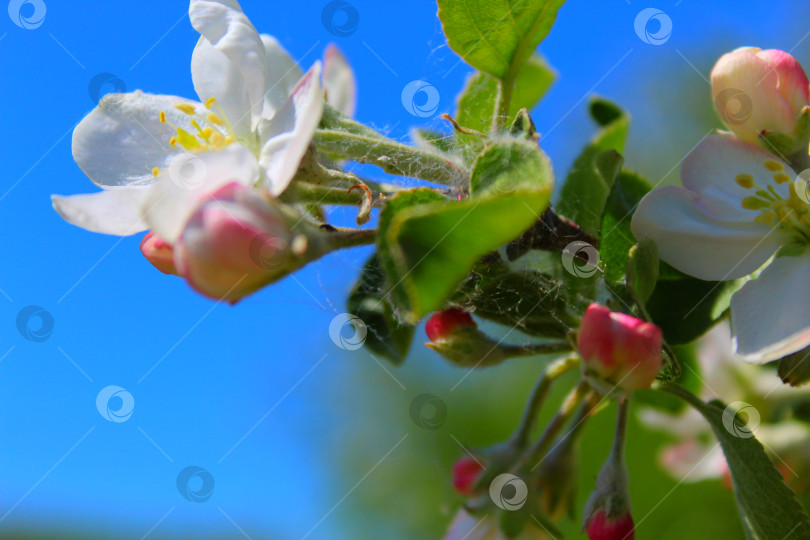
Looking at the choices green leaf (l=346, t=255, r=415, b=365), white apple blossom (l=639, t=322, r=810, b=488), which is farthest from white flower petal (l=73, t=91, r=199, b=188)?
white apple blossom (l=639, t=322, r=810, b=488)

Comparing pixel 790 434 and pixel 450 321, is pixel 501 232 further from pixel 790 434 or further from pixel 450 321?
pixel 790 434

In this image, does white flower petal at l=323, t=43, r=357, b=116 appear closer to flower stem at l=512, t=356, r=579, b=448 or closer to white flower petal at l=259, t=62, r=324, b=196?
white flower petal at l=259, t=62, r=324, b=196

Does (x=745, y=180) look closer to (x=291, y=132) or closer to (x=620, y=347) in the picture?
(x=620, y=347)

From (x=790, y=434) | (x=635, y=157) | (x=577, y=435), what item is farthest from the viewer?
(x=635, y=157)

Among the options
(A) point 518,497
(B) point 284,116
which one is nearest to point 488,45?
(B) point 284,116

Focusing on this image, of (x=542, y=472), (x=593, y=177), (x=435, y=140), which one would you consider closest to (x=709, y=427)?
(x=542, y=472)

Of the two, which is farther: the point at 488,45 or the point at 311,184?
the point at 488,45

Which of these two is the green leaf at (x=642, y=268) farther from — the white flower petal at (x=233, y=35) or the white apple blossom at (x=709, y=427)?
the white apple blossom at (x=709, y=427)

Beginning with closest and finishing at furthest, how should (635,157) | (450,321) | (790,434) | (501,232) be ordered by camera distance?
1. (501,232)
2. (450,321)
3. (790,434)
4. (635,157)
